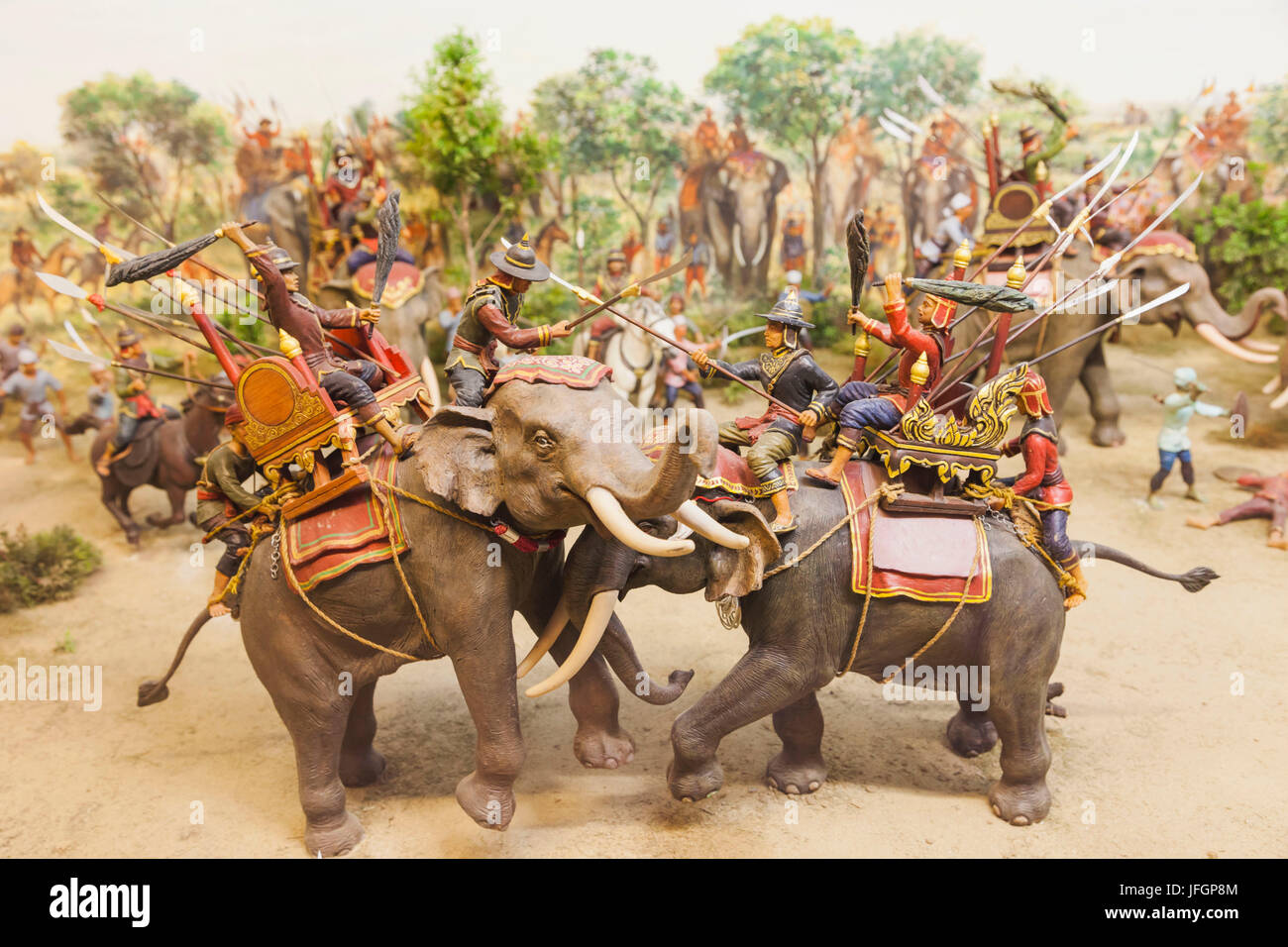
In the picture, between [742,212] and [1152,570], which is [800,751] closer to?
[1152,570]

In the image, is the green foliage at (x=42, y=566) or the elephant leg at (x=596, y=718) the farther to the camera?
the green foliage at (x=42, y=566)

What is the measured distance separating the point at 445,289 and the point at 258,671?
903cm

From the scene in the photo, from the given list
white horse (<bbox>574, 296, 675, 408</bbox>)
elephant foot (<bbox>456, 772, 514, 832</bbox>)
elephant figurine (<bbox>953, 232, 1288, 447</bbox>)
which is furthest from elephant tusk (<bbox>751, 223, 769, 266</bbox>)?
elephant foot (<bbox>456, 772, 514, 832</bbox>)

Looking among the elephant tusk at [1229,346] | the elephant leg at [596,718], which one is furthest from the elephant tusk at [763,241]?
the elephant leg at [596,718]

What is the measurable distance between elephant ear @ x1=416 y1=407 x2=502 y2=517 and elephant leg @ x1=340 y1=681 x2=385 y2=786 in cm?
180

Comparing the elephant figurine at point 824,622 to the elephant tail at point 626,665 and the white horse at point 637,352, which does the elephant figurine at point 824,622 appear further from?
the white horse at point 637,352

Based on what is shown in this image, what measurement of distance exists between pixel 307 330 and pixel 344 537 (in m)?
1.06

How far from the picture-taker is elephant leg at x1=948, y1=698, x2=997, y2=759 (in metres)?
5.73

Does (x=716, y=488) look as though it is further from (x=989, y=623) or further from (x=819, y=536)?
(x=989, y=623)

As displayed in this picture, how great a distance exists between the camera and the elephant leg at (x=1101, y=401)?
10.9 metres

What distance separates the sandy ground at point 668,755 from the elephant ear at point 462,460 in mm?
1952

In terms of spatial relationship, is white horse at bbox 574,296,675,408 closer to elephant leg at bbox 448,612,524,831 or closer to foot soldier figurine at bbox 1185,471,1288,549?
foot soldier figurine at bbox 1185,471,1288,549

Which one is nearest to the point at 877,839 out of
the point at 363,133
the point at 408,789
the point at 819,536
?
Result: the point at 819,536

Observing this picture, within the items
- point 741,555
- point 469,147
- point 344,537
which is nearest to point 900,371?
point 741,555
